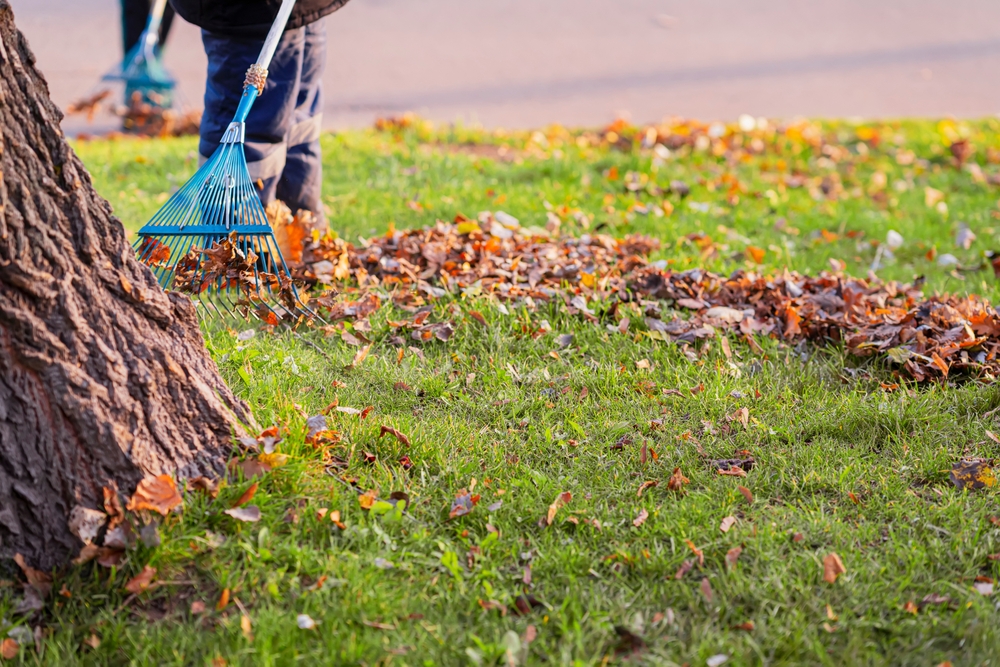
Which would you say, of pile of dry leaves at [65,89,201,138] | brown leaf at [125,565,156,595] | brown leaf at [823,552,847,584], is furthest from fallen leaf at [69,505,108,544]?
pile of dry leaves at [65,89,201,138]

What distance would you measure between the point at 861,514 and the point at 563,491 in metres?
0.81

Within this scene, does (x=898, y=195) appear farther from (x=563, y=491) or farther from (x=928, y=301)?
(x=563, y=491)

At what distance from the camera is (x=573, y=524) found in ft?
7.86

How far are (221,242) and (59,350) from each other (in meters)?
1.06

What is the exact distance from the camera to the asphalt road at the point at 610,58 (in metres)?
7.66

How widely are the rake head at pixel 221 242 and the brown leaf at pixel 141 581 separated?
3.90 ft

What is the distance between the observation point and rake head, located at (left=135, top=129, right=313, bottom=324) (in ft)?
10.1

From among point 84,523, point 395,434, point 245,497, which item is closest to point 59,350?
point 84,523

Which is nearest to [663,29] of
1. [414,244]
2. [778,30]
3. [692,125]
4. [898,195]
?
[778,30]

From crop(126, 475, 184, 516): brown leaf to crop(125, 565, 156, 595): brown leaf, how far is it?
136 millimetres

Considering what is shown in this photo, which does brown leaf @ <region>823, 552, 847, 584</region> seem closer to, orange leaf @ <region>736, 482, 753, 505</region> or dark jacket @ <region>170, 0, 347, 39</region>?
orange leaf @ <region>736, 482, 753, 505</region>

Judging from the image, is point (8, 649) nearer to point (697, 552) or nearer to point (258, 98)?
point (697, 552)

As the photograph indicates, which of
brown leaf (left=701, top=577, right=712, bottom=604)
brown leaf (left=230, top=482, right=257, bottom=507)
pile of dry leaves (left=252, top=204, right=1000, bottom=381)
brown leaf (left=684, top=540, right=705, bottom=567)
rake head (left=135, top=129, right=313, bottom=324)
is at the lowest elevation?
brown leaf (left=701, top=577, right=712, bottom=604)

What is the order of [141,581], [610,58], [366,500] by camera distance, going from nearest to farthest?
[141,581] → [366,500] → [610,58]
